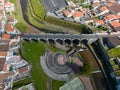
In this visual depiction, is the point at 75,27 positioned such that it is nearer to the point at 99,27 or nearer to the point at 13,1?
the point at 99,27

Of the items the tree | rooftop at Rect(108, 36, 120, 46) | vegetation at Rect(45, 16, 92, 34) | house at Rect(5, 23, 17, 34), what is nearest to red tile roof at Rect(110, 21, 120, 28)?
rooftop at Rect(108, 36, 120, 46)

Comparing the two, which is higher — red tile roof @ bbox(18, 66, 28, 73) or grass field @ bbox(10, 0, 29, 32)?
grass field @ bbox(10, 0, 29, 32)

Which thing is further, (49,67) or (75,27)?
(75,27)

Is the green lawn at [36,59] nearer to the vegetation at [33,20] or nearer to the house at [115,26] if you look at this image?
the vegetation at [33,20]

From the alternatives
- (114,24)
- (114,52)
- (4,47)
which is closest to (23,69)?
(4,47)

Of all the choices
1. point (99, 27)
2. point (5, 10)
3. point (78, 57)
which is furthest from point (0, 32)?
point (99, 27)

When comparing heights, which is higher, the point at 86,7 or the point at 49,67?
the point at 86,7

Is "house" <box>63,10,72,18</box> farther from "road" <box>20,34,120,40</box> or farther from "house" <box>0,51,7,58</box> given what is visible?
"house" <box>0,51,7,58</box>
